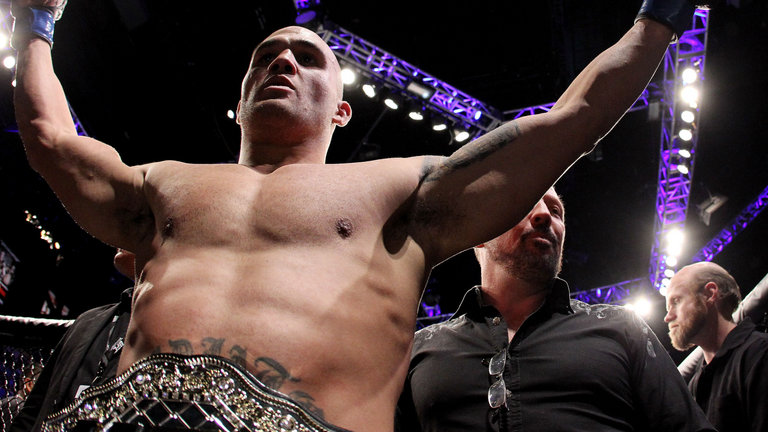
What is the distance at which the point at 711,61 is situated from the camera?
7.28 m

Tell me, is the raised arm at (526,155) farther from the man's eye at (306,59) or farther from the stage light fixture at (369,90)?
the stage light fixture at (369,90)

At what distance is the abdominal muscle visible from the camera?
107 centimetres

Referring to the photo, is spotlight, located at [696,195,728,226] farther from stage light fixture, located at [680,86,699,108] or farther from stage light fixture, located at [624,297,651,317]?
stage light fixture, located at [680,86,699,108]

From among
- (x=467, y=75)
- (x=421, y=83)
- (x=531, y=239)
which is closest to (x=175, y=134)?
(x=421, y=83)

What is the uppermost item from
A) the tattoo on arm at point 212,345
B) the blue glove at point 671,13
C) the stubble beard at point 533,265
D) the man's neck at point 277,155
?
the blue glove at point 671,13

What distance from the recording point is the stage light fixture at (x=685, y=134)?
700 centimetres

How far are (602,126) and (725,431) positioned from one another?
1.93 meters

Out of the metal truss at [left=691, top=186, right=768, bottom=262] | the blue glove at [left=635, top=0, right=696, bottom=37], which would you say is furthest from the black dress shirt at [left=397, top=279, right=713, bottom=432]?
the metal truss at [left=691, top=186, right=768, bottom=262]

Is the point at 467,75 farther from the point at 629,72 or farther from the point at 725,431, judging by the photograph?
the point at 629,72

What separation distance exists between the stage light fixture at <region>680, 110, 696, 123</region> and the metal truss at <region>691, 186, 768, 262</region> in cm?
199

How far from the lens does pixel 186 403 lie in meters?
0.98

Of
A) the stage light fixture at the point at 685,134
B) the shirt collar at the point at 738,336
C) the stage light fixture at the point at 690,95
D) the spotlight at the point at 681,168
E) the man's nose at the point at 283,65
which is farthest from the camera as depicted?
the spotlight at the point at 681,168

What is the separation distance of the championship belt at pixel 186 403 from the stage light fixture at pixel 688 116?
6.97 meters

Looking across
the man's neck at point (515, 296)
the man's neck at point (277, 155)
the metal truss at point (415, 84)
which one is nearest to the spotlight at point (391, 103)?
the metal truss at point (415, 84)
